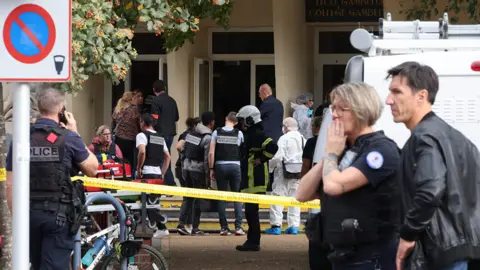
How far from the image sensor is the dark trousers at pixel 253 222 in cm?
1422

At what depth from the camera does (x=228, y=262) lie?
13.7 m

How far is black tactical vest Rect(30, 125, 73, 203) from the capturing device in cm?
795

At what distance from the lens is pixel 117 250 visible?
1003cm

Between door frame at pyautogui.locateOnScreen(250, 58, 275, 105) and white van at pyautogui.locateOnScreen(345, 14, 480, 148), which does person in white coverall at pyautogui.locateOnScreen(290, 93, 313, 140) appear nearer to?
door frame at pyautogui.locateOnScreen(250, 58, 275, 105)

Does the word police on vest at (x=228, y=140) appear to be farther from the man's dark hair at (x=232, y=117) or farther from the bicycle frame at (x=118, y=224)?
the bicycle frame at (x=118, y=224)

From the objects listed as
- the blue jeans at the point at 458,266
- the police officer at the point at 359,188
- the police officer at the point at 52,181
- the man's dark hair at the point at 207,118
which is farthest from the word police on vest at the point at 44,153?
the man's dark hair at the point at 207,118

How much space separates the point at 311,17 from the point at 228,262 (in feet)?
25.8

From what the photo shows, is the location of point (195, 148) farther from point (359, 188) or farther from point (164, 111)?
point (359, 188)

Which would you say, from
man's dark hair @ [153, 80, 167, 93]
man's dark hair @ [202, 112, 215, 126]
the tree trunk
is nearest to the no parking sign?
the tree trunk

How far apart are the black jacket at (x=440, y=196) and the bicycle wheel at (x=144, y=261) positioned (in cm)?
505

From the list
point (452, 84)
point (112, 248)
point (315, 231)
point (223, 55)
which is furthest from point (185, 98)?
point (315, 231)

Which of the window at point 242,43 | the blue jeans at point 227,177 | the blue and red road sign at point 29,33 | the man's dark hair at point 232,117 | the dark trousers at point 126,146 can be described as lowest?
the blue jeans at point 227,177

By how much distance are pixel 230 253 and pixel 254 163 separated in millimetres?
1218

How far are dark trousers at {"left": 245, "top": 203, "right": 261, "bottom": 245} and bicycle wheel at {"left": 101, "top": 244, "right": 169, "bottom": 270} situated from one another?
13.4 ft
